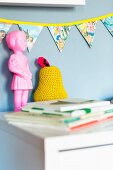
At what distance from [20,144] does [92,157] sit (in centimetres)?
21

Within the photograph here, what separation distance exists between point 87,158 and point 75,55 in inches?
25.7

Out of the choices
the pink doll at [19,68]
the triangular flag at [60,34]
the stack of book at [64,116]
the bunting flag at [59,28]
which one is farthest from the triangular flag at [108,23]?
the stack of book at [64,116]

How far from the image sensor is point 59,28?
1.40 meters

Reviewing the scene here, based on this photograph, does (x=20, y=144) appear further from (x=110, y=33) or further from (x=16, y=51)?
(x=110, y=33)

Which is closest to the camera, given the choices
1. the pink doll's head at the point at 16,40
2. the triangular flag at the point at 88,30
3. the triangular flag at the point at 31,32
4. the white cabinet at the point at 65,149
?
the white cabinet at the point at 65,149

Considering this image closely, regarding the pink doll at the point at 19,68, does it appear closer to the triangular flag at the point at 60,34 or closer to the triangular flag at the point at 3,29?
the triangular flag at the point at 3,29

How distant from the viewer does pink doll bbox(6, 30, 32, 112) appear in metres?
1.23

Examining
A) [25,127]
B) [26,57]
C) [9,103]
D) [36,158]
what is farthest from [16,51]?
[36,158]

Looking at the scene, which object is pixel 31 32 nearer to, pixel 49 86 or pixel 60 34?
pixel 60 34

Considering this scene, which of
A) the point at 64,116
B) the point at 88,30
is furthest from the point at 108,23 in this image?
the point at 64,116

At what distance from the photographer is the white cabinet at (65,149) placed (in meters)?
0.81

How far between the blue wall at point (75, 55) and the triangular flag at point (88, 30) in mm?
19

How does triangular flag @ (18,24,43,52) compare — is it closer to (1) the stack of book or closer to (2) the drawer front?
(1) the stack of book

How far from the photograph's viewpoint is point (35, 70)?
53.6 inches
